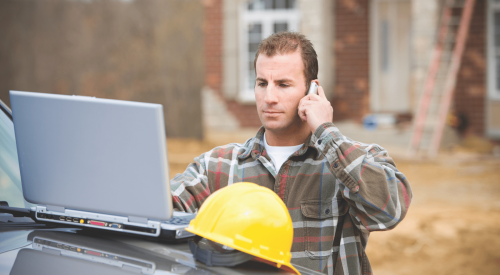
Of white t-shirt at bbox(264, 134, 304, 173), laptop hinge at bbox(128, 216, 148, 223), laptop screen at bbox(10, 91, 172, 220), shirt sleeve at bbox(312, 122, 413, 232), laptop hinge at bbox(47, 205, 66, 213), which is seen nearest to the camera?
laptop screen at bbox(10, 91, 172, 220)

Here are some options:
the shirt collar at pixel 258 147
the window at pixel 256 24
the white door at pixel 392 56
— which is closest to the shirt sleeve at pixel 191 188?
the shirt collar at pixel 258 147

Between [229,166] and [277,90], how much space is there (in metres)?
0.45

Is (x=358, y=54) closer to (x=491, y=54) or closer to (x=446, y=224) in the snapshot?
(x=491, y=54)

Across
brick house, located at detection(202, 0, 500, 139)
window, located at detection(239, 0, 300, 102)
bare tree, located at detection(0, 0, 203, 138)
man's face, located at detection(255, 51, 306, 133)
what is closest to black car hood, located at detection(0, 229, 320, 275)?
man's face, located at detection(255, 51, 306, 133)

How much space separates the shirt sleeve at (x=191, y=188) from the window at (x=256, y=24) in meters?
9.78

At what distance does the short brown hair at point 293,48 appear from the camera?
7.65 feet

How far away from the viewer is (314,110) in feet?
7.11

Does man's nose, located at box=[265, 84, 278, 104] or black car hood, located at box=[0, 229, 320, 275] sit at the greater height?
man's nose, located at box=[265, 84, 278, 104]

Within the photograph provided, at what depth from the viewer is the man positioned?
77.9 inches

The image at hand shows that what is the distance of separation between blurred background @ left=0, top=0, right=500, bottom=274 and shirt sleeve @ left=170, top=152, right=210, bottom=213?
7624 mm

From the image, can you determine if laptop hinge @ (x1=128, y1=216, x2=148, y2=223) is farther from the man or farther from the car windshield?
the car windshield

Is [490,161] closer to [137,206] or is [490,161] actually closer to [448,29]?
[448,29]

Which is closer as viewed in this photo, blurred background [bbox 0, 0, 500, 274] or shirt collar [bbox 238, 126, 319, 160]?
shirt collar [bbox 238, 126, 319, 160]

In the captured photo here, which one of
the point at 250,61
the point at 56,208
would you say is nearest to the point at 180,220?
the point at 56,208
